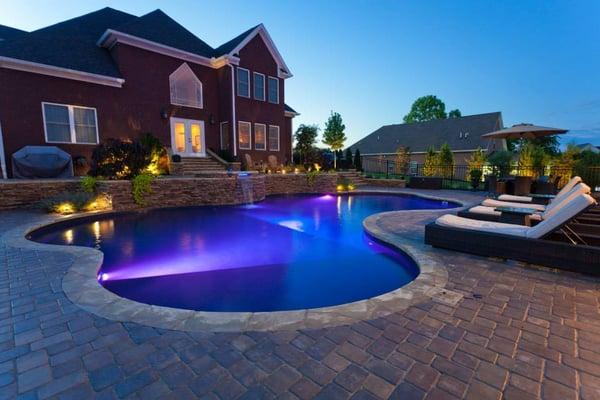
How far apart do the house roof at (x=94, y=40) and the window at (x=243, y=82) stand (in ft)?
4.08

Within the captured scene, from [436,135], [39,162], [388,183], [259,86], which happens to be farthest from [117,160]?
[436,135]

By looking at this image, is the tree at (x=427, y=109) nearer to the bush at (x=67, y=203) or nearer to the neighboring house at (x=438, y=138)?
the neighboring house at (x=438, y=138)

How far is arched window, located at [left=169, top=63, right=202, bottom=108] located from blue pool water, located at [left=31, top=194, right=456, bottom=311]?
26.7ft

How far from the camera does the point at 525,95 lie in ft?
181

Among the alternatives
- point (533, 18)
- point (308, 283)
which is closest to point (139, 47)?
point (308, 283)

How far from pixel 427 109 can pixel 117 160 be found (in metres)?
46.8

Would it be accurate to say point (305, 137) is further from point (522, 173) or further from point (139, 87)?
point (522, 173)

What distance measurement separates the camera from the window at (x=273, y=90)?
1842cm

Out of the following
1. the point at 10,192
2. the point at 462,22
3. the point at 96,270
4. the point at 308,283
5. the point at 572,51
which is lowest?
the point at 308,283

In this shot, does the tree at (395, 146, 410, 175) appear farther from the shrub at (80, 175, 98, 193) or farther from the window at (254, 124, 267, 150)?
the shrub at (80, 175, 98, 193)

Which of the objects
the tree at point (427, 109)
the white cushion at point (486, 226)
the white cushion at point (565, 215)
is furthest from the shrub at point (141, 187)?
the tree at point (427, 109)

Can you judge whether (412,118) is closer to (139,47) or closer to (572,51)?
(572,51)

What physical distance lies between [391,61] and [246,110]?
21801 millimetres

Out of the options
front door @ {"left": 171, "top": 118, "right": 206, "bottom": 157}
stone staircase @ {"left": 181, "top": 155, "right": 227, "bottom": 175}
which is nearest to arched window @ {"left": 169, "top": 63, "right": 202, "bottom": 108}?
front door @ {"left": 171, "top": 118, "right": 206, "bottom": 157}
